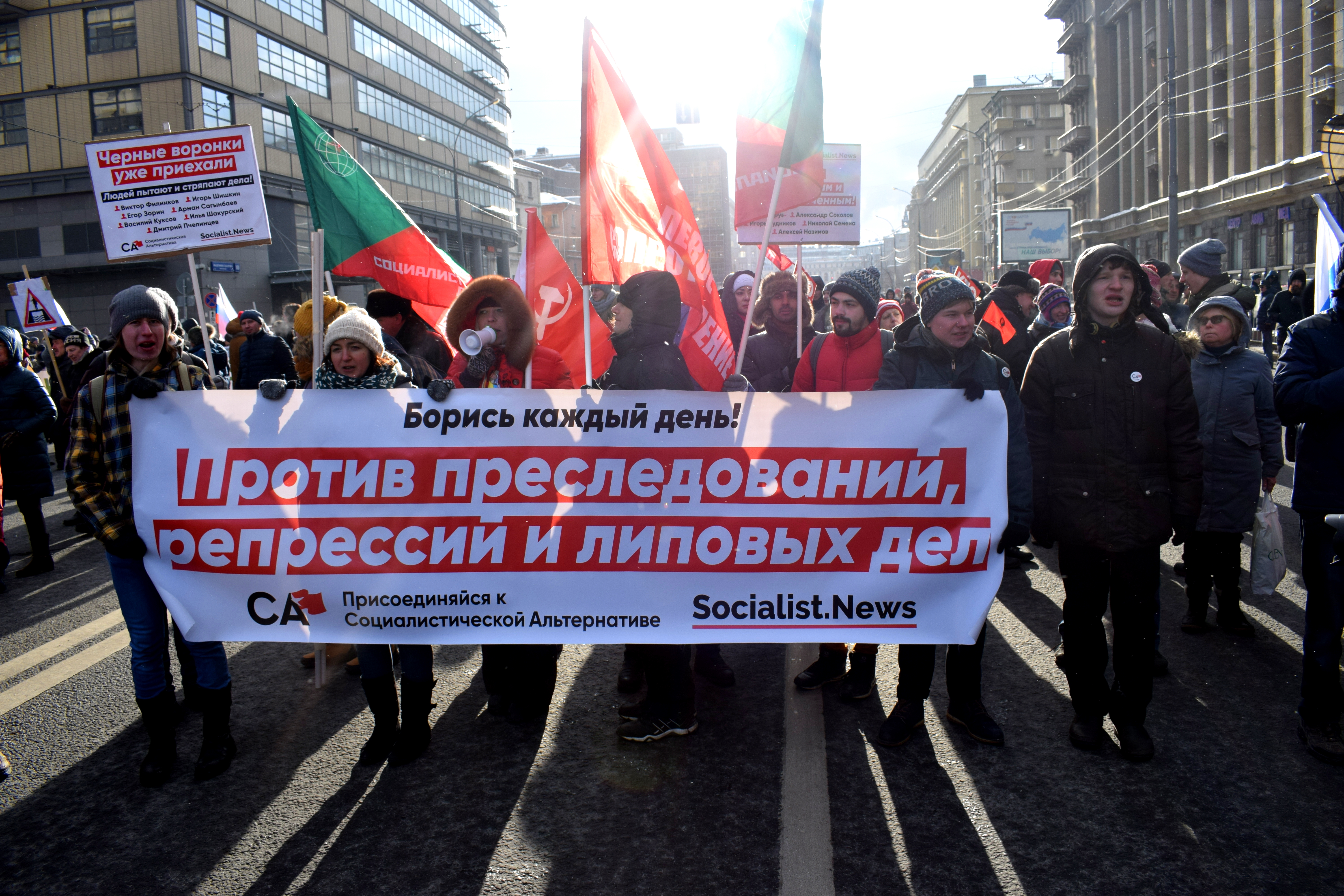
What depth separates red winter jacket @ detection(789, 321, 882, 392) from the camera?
446 centimetres

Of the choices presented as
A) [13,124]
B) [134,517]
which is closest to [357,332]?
[134,517]

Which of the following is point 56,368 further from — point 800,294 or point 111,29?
point 111,29

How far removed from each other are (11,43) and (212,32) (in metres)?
8.36

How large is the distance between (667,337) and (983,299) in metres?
4.88

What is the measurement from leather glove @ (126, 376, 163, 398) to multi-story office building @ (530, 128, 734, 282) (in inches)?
5723

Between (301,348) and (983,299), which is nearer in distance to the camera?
(301,348)

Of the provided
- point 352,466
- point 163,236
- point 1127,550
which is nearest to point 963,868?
point 1127,550

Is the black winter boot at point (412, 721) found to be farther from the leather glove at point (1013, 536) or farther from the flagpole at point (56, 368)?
the flagpole at point (56, 368)

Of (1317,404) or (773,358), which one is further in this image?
(773,358)

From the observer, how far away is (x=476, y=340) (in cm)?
393

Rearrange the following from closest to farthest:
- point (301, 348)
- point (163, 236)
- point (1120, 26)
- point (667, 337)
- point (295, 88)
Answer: point (667, 337) → point (301, 348) → point (163, 236) → point (295, 88) → point (1120, 26)

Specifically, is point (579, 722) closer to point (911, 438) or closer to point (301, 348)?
point (911, 438)

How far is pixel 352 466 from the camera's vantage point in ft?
11.6

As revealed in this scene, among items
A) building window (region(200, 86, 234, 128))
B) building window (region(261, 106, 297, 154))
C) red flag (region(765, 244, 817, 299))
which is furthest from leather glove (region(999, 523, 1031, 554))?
building window (region(261, 106, 297, 154))
